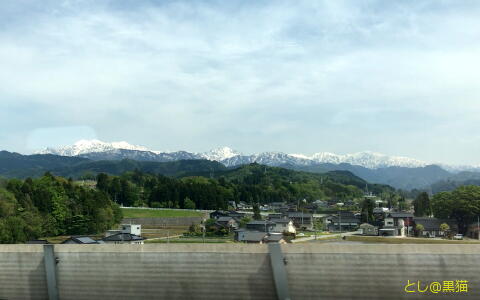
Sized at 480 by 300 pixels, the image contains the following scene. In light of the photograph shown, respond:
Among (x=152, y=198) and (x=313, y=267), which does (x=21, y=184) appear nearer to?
(x=152, y=198)

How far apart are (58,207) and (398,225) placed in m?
46.7

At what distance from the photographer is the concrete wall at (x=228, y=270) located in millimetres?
12117

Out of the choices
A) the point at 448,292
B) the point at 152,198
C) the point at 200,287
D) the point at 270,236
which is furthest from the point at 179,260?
the point at 152,198

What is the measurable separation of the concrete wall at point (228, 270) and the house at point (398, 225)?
43.9 m

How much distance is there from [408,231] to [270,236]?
80.2 feet

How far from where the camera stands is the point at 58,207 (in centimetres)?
5203

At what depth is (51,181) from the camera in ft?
192

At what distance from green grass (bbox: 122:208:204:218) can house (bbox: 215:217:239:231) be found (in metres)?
12.6

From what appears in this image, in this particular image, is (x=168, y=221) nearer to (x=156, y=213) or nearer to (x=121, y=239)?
(x=156, y=213)

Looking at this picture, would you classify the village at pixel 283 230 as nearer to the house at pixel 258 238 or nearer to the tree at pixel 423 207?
the house at pixel 258 238

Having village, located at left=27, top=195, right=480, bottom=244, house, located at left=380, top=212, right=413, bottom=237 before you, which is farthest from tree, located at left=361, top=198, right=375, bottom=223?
house, located at left=380, top=212, right=413, bottom=237

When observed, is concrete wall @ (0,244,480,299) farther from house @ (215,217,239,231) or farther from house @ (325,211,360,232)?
house @ (325,211,360,232)

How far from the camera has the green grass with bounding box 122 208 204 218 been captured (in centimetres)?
7069

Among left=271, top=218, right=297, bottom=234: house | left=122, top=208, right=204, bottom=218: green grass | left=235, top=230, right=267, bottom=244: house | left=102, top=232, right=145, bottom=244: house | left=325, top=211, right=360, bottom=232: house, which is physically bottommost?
left=325, top=211, right=360, bottom=232: house
